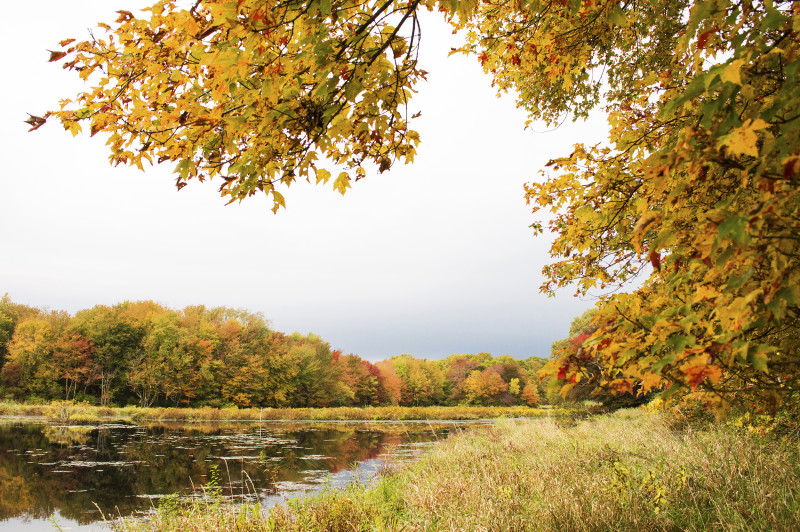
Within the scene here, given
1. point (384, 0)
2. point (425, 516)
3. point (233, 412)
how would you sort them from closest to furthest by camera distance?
1. point (384, 0)
2. point (425, 516)
3. point (233, 412)

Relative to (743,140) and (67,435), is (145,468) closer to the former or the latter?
(67,435)

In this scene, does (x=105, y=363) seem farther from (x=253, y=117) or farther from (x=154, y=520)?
(x=253, y=117)

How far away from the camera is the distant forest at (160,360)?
36.2 meters

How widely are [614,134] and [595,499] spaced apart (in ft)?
12.2

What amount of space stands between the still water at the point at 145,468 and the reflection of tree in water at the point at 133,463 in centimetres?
2

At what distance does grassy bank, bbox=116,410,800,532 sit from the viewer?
3801 millimetres

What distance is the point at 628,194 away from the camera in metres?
3.41

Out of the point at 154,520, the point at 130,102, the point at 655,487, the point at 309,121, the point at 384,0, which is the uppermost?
the point at 384,0

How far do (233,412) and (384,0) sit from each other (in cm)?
3374

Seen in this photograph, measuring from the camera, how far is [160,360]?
37.6 m

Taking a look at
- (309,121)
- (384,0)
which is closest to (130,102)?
(309,121)

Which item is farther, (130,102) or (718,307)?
(130,102)

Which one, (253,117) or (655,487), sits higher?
(253,117)

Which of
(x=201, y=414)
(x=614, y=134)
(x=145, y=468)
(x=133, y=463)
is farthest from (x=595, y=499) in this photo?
(x=201, y=414)
